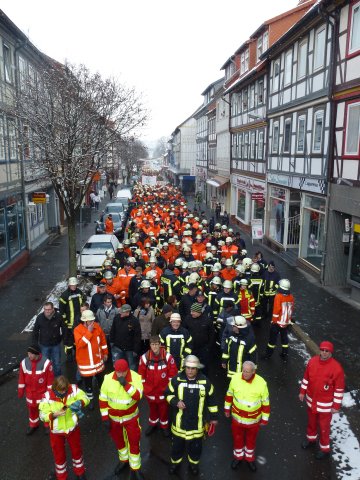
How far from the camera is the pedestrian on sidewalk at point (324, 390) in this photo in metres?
5.73

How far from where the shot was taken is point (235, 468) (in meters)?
5.64

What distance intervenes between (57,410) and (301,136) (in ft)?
48.9

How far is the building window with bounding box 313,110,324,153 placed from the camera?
14961 mm

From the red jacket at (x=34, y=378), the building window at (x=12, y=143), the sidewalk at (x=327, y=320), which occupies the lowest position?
the sidewalk at (x=327, y=320)

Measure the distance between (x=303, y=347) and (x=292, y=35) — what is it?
512 inches

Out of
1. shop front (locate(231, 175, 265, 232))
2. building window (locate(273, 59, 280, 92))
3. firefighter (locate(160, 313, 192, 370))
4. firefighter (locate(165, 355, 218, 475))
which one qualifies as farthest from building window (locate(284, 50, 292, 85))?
firefighter (locate(165, 355, 218, 475))

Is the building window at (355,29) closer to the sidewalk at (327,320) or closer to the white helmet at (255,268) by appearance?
the white helmet at (255,268)

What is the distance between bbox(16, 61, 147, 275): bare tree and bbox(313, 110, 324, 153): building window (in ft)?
20.4

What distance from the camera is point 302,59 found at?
16.5m

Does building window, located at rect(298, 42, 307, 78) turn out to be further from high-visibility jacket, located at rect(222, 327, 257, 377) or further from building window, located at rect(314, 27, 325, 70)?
high-visibility jacket, located at rect(222, 327, 257, 377)

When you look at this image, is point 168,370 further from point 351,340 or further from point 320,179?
point 320,179

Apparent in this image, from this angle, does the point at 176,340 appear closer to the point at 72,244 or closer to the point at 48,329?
the point at 48,329

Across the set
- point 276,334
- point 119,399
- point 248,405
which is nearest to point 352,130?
point 276,334

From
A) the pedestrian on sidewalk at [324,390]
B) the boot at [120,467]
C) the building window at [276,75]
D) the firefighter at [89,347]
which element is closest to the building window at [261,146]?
the building window at [276,75]
